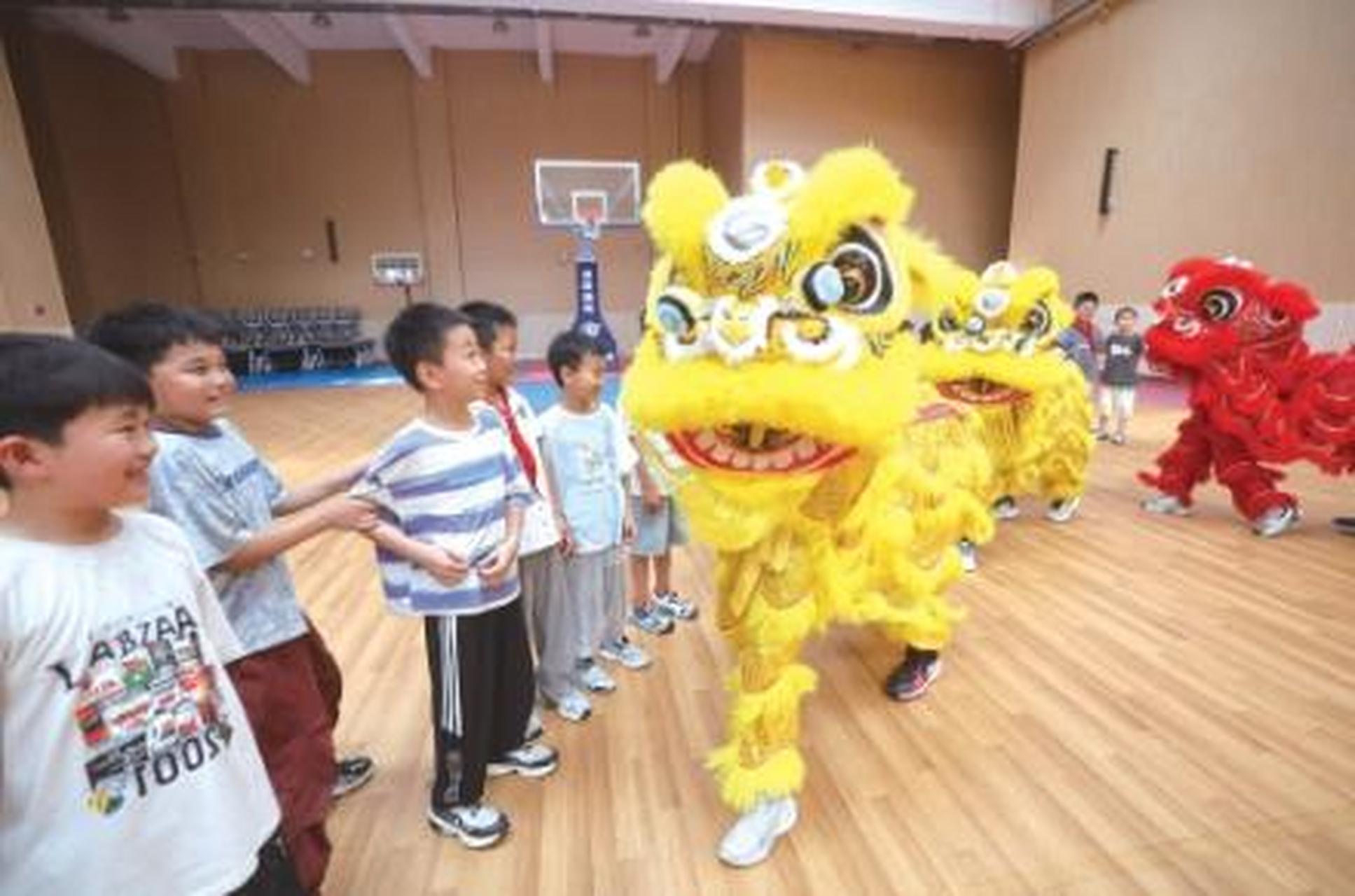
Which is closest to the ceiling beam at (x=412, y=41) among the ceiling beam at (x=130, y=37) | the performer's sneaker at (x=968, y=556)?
the ceiling beam at (x=130, y=37)

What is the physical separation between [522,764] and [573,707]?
0.85 ft

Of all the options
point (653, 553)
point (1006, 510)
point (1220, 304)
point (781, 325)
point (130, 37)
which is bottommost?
point (1006, 510)

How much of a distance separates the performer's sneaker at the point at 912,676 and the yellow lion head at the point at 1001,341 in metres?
1.15

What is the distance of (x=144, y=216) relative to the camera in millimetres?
10781

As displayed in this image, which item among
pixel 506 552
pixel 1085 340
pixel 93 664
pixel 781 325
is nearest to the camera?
pixel 93 664

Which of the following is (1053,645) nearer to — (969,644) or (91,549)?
(969,644)

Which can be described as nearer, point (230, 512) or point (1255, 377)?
point (230, 512)

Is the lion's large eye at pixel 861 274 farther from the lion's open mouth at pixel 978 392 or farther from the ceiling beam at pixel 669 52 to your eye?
the ceiling beam at pixel 669 52

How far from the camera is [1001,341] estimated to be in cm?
287

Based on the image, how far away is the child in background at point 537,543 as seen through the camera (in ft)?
6.06

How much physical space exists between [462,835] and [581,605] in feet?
2.14

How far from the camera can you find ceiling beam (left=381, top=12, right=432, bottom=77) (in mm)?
9109

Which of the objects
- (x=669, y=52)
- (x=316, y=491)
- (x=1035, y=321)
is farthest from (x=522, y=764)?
(x=669, y=52)

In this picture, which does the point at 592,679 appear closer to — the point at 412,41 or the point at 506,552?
the point at 506,552
